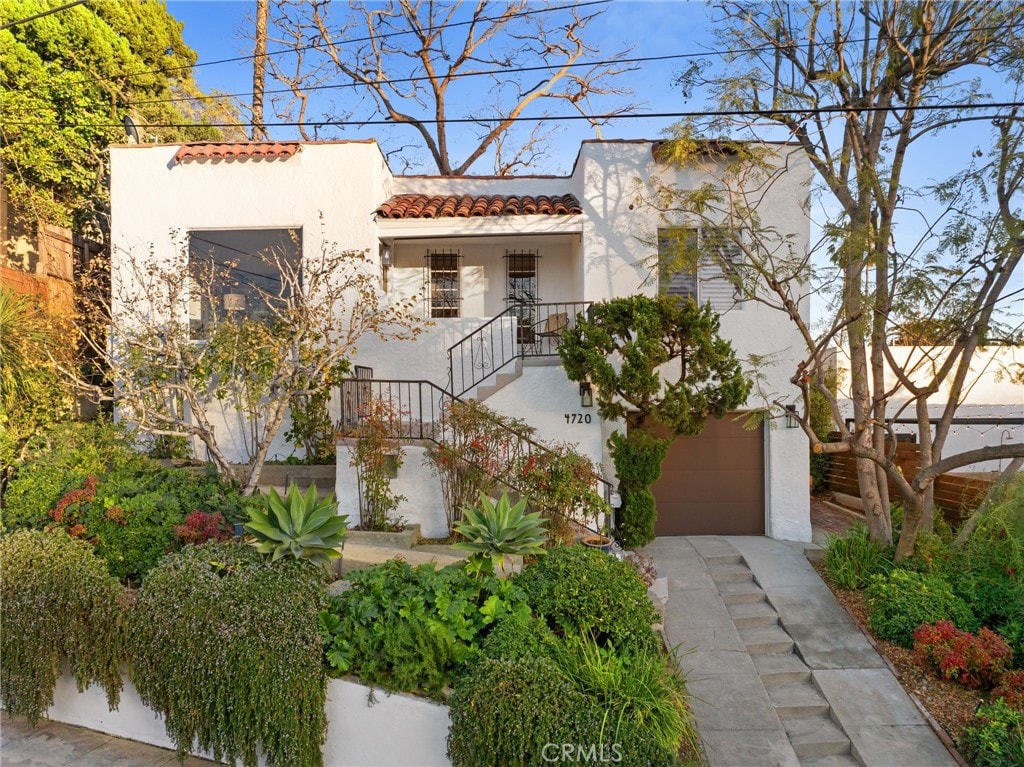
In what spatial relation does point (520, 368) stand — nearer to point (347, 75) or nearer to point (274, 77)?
point (347, 75)

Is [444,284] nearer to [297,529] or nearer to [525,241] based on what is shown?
Result: [525,241]

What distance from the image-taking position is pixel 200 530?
247 inches

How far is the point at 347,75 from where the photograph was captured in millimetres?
15750

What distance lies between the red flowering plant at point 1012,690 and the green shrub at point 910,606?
789 millimetres

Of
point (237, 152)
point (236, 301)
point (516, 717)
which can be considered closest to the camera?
point (516, 717)

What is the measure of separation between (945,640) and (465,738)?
4681 mm

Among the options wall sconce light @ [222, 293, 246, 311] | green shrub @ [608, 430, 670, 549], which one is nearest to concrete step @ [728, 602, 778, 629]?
green shrub @ [608, 430, 670, 549]

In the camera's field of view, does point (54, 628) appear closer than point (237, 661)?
No

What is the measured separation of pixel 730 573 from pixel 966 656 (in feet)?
8.22

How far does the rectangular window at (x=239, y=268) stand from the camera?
9633 mm

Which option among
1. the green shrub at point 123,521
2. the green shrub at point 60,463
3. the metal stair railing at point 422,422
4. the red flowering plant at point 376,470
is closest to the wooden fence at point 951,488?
the metal stair railing at point 422,422

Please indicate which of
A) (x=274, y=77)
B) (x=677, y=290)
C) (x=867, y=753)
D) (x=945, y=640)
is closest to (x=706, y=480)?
(x=677, y=290)

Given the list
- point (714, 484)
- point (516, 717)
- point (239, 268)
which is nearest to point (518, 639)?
point (516, 717)

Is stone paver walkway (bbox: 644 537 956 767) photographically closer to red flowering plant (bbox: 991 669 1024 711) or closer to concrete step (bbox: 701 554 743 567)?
concrete step (bbox: 701 554 743 567)
